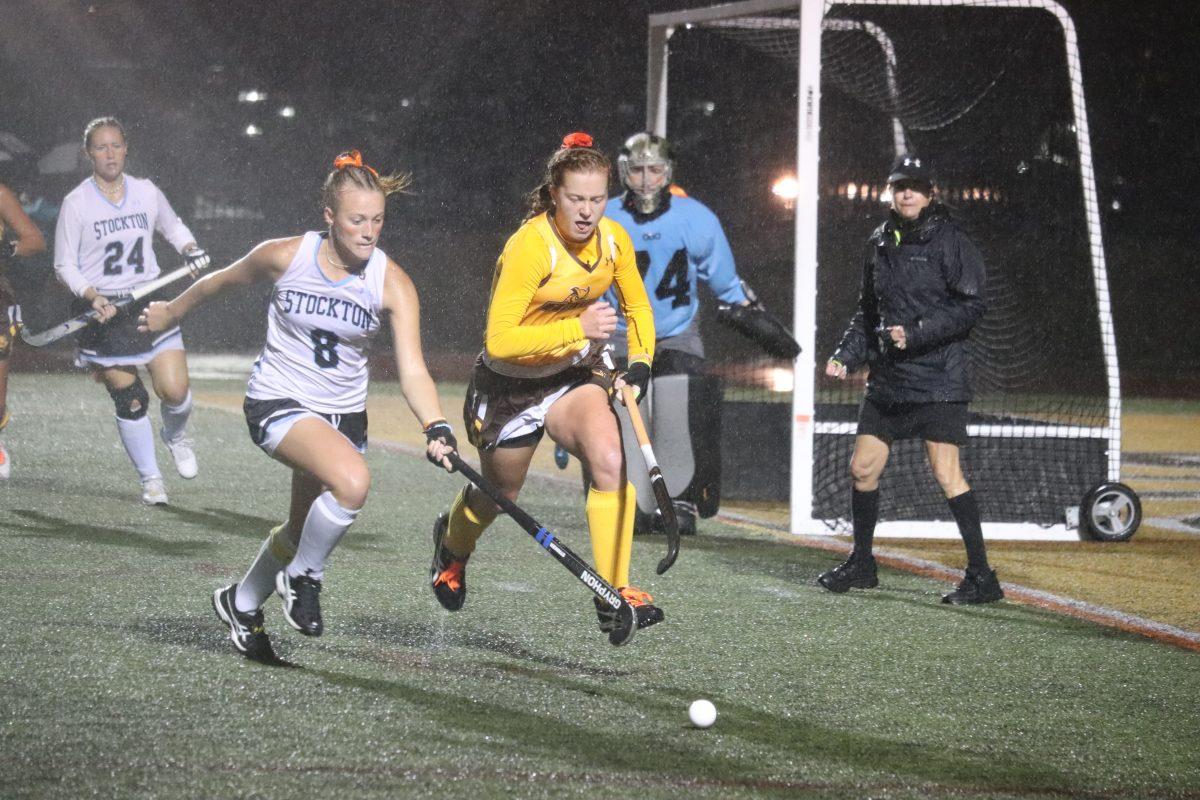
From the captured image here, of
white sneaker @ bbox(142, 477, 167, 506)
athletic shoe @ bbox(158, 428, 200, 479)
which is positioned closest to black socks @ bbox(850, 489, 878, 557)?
white sneaker @ bbox(142, 477, 167, 506)

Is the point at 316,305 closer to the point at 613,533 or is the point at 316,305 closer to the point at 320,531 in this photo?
the point at 320,531

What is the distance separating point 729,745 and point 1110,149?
72.5 ft

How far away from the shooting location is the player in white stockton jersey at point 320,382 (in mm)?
4406

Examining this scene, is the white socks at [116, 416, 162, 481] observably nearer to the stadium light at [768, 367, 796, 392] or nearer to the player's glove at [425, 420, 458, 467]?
the player's glove at [425, 420, 458, 467]

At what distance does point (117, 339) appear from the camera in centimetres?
779

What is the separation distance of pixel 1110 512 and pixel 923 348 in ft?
7.41

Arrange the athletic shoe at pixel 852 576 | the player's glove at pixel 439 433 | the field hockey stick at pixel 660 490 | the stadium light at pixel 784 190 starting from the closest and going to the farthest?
the player's glove at pixel 439 433
the field hockey stick at pixel 660 490
the athletic shoe at pixel 852 576
the stadium light at pixel 784 190

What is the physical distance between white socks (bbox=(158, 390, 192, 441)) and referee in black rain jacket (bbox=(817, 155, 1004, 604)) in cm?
377

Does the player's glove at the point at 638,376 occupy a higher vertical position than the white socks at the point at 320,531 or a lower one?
higher

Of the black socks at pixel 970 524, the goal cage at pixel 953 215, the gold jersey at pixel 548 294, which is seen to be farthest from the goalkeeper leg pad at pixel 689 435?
the gold jersey at pixel 548 294

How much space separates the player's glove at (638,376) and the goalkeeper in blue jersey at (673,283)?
212cm

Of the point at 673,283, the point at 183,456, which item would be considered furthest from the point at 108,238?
the point at 673,283

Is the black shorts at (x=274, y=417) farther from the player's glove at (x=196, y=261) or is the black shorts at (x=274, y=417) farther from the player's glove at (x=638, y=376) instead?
the player's glove at (x=196, y=261)

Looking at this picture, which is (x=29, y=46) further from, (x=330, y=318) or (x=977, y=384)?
(x=330, y=318)
